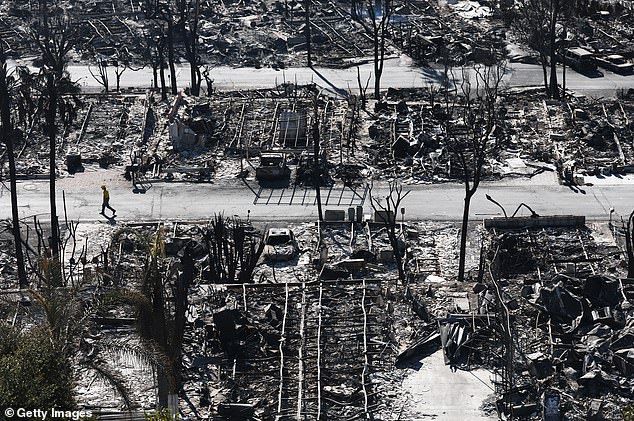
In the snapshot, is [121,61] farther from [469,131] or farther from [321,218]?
[321,218]

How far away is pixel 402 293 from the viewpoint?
33.2 meters

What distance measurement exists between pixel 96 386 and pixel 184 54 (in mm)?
31669

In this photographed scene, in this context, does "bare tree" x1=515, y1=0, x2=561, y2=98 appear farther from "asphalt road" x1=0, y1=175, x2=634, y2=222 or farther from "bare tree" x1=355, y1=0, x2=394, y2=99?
"asphalt road" x1=0, y1=175, x2=634, y2=222

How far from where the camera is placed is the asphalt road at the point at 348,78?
52.8 metres

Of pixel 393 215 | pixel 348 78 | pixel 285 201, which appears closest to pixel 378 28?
pixel 348 78

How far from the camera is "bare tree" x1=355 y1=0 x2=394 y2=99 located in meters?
51.6

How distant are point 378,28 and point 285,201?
54.7 feet

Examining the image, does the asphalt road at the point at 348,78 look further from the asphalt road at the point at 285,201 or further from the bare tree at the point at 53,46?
the asphalt road at the point at 285,201

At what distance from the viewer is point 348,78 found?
5441cm

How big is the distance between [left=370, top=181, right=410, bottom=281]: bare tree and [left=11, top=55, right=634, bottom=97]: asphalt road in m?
11.7

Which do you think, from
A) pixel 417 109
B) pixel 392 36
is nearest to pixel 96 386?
pixel 417 109

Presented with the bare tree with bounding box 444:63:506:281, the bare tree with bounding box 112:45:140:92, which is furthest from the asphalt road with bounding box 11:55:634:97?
the bare tree with bounding box 444:63:506:281

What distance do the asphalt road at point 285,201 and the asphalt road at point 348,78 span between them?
11.1 metres

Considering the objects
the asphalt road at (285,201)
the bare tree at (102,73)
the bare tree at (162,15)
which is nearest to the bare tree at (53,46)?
the bare tree at (102,73)
